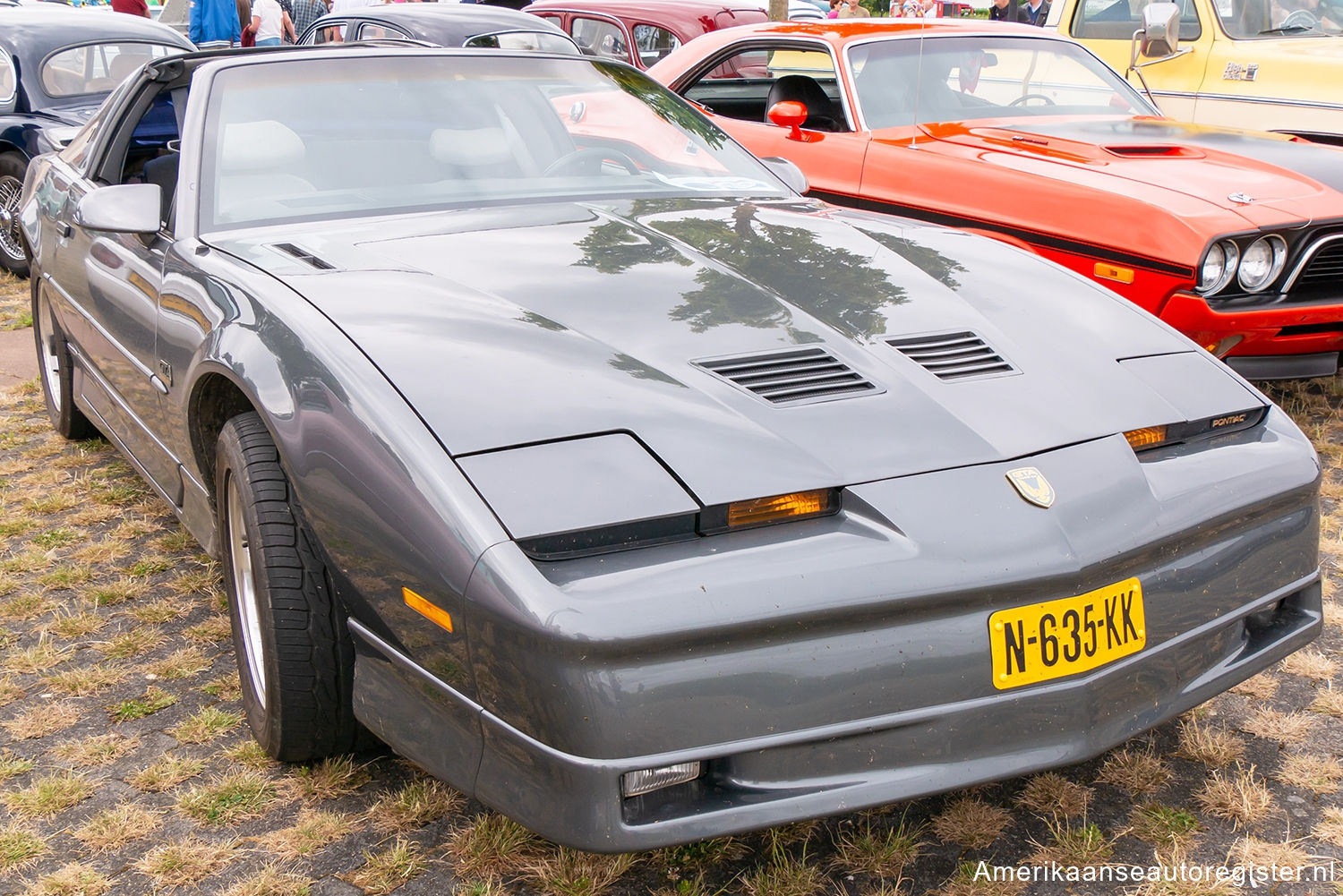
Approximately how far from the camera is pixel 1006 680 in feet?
5.98

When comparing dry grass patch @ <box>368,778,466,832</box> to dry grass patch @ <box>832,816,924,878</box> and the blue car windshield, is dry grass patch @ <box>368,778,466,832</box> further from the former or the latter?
the blue car windshield

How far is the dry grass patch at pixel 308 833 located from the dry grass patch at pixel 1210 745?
1641 mm

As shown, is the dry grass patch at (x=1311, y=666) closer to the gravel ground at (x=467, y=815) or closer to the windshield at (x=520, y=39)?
the gravel ground at (x=467, y=815)

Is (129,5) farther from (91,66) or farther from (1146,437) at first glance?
(1146,437)

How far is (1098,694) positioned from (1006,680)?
18 centimetres

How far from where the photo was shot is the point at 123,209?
288 centimetres

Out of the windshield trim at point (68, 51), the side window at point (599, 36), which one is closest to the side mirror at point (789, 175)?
the windshield trim at point (68, 51)

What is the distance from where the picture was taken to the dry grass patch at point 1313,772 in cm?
236

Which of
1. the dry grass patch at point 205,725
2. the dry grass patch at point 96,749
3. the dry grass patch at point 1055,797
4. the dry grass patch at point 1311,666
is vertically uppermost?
the dry grass patch at point 1055,797

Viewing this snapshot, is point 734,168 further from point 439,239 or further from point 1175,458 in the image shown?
point 1175,458

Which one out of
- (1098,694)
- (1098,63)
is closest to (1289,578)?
(1098,694)

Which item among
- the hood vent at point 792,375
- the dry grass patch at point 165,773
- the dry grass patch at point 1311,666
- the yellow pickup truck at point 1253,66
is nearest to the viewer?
the hood vent at point 792,375

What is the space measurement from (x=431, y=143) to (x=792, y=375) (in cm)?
142

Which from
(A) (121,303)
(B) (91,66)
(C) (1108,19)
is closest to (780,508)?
(A) (121,303)
